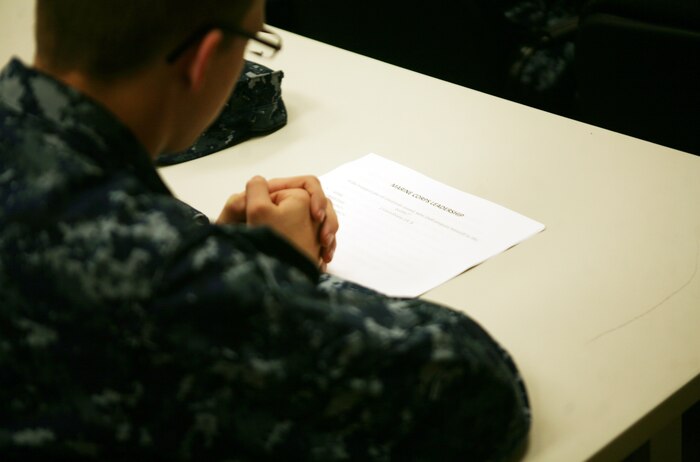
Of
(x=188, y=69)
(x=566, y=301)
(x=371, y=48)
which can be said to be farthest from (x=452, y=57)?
(x=188, y=69)

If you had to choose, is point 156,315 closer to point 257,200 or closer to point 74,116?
point 74,116

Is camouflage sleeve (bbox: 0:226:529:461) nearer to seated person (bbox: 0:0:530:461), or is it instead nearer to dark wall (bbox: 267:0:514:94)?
seated person (bbox: 0:0:530:461)

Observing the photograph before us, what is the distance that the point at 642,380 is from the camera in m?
0.77

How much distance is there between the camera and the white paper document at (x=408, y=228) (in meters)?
0.93

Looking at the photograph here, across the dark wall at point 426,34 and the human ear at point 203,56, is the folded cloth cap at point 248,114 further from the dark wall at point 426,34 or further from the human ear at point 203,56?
the dark wall at point 426,34

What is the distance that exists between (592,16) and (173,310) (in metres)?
1.39

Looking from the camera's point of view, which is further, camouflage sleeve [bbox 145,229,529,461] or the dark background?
the dark background

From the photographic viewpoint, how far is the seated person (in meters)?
0.54

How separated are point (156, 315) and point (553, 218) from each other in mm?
622

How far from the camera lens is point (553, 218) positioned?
1.02m

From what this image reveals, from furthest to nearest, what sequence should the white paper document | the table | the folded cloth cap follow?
1. the folded cloth cap
2. the white paper document
3. the table

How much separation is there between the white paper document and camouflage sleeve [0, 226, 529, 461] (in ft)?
1.00

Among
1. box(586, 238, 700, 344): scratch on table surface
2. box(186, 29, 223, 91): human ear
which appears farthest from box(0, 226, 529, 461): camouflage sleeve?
box(586, 238, 700, 344): scratch on table surface

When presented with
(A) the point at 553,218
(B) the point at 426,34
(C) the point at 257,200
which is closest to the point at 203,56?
(C) the point at 257,200
